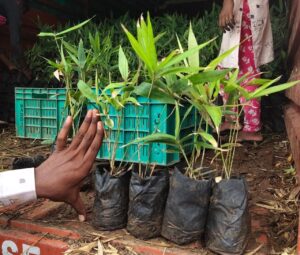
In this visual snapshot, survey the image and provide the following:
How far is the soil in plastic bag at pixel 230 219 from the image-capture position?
1105 millimetres

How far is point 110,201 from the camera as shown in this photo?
1.30 metres

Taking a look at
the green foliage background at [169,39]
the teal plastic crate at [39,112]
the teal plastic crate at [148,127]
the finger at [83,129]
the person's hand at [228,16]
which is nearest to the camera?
the finger at [83,129]

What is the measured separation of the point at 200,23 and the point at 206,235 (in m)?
2.58

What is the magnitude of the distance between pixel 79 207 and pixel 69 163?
225 millimetres

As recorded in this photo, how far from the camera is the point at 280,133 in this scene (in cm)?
294

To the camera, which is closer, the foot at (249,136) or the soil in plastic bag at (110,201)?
the soil in plastic bag at (110,201)

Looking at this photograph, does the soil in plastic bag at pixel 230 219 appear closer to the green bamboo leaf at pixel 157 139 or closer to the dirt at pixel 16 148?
the green bamboo leaf at pixel 157 139

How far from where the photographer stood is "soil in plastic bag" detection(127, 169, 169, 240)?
48.5 inches

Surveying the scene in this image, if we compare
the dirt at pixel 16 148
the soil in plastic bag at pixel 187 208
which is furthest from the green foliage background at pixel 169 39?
the soil in plastic bag at pixel 187 208

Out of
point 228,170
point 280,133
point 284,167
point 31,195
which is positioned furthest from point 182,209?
point 280,133

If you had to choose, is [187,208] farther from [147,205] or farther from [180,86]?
[180,86]

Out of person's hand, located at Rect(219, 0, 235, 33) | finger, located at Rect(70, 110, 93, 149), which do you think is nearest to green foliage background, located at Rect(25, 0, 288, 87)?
person's hand, located at Rect(219, 0, 235, 33)

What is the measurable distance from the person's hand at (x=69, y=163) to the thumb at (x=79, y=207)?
0.11 feet

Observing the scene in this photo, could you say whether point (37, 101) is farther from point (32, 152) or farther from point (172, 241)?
point (172, 241)
